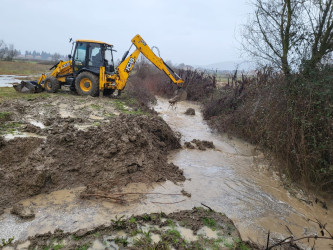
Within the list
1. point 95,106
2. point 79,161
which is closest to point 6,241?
point 79,161

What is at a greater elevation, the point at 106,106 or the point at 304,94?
the point at 304,94

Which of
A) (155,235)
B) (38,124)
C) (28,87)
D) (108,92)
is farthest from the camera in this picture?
(108,92)

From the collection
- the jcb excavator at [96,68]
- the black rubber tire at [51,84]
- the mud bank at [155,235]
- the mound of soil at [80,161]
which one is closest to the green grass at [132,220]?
the mud bank at [155,235]

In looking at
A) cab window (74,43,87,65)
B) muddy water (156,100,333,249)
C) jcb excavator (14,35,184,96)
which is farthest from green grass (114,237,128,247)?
cab window (74,43,87,65)

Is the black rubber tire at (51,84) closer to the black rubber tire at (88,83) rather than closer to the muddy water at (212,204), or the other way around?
the black rubber tire at (88,83)

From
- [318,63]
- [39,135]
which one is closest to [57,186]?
[39,135]

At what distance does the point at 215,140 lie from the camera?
975 cm

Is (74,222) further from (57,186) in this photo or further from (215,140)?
(215,140)

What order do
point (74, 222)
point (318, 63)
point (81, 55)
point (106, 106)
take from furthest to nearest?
1. point (81, 55)
2. point (106, 106)
3. point (318, 63)
4. point (74, 222)

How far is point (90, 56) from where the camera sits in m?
11.8

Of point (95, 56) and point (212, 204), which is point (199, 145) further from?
point (95, 56)

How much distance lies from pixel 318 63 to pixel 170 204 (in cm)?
524

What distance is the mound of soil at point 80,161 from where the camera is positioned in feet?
15.6

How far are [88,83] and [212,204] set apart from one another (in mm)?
8695
